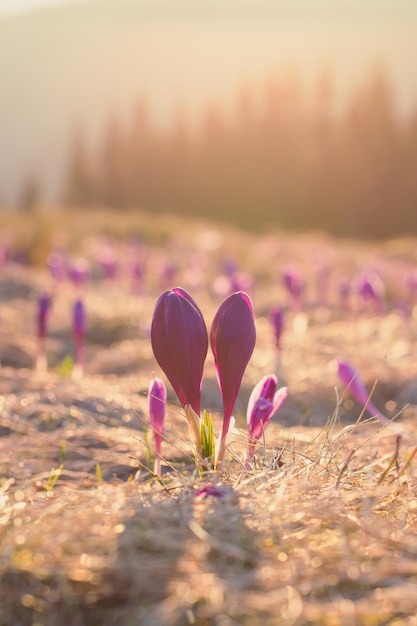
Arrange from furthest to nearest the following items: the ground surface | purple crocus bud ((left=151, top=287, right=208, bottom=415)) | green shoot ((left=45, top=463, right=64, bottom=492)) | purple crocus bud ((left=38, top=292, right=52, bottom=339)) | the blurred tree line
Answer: the blurred tree line < purple crocus bud ((left=38, top=292, right=52, bottom=339)) < green shoot ((left=45, top=463, right=64, bottom=492)) < purple crocus bud ((left=151, top=287, right=208, bottom=415)) < the ground surface

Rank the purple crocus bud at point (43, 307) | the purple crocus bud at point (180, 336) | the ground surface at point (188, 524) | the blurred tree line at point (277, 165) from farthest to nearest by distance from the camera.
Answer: the blurred tree line at point (277, 165) → the purple crocus bud at point (43, 307) → the purple crocus bud at point (180, 336) → the ground surface at point (188, 524)

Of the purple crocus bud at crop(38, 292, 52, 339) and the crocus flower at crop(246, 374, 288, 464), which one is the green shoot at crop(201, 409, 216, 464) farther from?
the purple crocus bud at crop(38, 292, 52, 339)

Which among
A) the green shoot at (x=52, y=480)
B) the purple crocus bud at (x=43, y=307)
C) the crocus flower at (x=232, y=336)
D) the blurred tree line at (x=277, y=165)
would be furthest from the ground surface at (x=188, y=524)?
the blurred tree line at (x=277, y=165)

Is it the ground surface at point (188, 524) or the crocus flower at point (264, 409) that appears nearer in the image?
the ground surface at point (188, 524)

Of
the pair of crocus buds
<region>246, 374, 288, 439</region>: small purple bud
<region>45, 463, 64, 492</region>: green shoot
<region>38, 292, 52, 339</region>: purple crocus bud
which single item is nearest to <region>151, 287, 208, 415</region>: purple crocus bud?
the pair of crocus buds

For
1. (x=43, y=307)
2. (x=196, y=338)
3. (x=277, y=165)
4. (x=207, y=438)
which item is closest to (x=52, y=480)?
(x=207, y=438)

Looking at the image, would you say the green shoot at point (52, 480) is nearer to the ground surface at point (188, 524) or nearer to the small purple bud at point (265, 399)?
the ground surface at point (188, 524)

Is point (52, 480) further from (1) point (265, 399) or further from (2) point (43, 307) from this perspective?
(2) point (43, 307)
